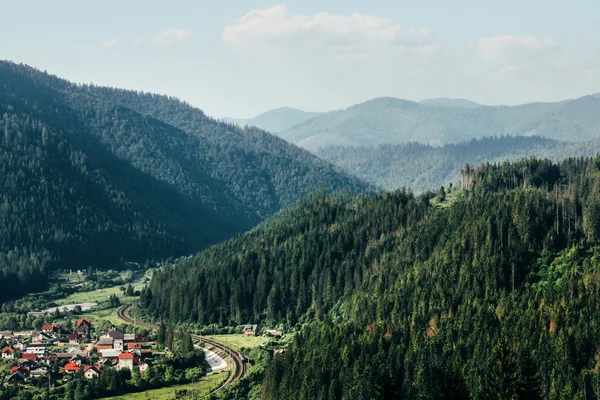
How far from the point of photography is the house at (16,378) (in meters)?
128

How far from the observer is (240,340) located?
523ft

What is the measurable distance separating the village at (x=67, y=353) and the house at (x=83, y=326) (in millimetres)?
216

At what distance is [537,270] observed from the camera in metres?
143

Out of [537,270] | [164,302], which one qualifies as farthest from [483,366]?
[164,302]

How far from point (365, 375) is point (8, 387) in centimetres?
5719

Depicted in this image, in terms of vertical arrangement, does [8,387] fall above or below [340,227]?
below

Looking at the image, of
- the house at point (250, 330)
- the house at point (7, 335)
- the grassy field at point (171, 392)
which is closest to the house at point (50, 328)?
the house at point (7, 335)

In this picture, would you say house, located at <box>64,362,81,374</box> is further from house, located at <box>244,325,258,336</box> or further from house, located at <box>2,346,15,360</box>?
house, located at <box>244,325,258,336</box>

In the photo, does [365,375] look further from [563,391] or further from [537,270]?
[537,270]

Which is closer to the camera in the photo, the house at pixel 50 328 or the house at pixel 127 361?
the house at pixel 127 361

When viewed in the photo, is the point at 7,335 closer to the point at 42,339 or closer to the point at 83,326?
Result: the point at 42,339

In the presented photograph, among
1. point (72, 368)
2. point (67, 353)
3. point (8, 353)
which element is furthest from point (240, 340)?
point (8, 353)

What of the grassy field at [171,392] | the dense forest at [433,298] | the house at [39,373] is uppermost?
the dense forest at [433,298]

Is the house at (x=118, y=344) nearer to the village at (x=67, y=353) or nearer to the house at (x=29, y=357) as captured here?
the village at (x=67, y=353)
